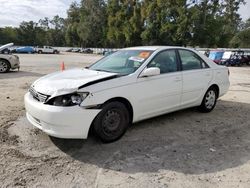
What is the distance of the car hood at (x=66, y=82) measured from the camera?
4.07 meters

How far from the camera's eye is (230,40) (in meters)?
58.5

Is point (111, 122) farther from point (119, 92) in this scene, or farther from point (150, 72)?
point (150, 72)

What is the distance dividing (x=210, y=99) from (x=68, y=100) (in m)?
3.68

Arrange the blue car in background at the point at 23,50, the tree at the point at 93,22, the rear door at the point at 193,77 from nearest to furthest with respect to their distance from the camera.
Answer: the rear door at the point at 193,77 → the blue car in background at the point at 23,50 → the tree at the point at 93,22

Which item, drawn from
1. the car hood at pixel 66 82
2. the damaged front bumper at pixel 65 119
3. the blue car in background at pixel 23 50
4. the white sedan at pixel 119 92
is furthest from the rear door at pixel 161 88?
the blue car in background at pixel 23 50

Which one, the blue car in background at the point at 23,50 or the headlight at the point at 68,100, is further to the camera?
the blue car in background at the point at 23,50

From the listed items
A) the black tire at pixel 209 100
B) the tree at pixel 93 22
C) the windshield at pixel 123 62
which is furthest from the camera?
the tree at pixel 93 22

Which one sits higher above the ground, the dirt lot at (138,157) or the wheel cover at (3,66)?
the wheel cover at (3,66)

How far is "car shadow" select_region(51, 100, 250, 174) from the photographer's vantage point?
153 inches

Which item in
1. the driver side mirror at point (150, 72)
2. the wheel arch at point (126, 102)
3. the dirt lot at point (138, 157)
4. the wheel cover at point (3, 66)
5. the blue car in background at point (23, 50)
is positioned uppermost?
the driver side mirror at point (150, 72)

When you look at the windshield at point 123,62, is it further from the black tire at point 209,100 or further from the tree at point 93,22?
the tree at point 93,22

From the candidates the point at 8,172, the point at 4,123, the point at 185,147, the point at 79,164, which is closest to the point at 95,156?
the point at 79,164

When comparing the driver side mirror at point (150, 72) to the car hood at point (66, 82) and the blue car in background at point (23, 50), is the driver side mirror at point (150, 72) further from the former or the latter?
the blue car in background at point (23, 50)

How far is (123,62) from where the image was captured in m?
5.32
